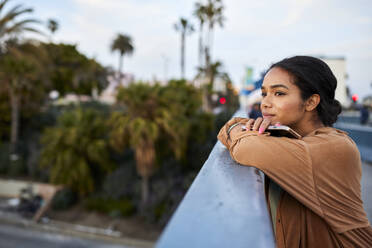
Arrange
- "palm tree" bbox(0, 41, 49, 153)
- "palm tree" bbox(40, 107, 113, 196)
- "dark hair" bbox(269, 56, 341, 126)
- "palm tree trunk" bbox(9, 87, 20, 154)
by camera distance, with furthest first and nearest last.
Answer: "palm tree trunk" bbox(9, 87, 20, 154) < "palm tree" bbox(0, 41, 49, 153) < "palm tree" bbox(40, 107, 113, 196) < "dark hair" bbox(269, 56, 341, 126)

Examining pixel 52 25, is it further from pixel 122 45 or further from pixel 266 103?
pixel 266 103

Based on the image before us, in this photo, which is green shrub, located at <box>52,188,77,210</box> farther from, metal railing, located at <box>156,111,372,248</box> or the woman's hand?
metal railing, located at <box>156,111,372,248</box>

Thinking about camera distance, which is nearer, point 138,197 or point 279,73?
point 279,73

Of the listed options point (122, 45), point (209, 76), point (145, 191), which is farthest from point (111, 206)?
point (122, 45)

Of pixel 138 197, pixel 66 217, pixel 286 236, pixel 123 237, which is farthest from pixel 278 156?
pixel 66 217

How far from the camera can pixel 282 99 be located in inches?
67.9

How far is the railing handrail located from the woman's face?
0.79m

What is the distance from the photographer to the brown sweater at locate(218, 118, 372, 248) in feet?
4.09

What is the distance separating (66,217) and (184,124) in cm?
1085

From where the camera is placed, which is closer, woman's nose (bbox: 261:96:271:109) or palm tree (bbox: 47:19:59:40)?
woman's nose (bbox: 261:96:271:109)

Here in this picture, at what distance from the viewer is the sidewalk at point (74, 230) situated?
56.4ft

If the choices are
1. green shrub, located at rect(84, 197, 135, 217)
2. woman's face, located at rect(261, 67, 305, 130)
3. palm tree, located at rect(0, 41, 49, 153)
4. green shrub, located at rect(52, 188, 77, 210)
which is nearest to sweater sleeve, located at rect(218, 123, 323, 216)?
woman's face, located at rect(261, 67, 305, 130)

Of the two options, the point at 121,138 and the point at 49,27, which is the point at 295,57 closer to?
the point at 121,138

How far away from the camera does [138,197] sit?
20016mm
